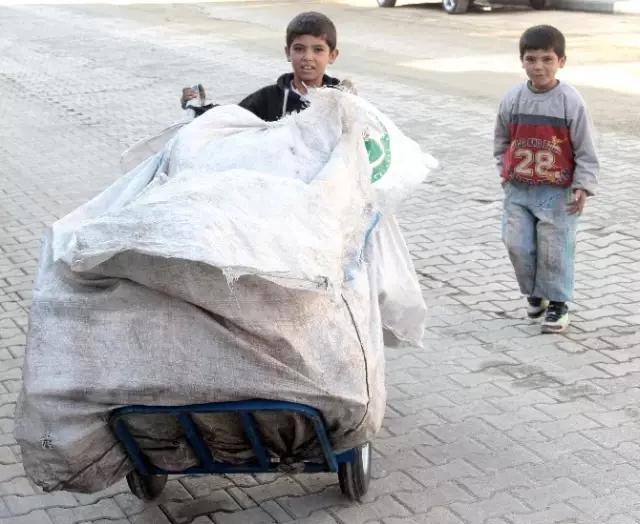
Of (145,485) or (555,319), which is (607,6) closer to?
(555,319)

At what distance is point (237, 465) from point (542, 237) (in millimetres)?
2355

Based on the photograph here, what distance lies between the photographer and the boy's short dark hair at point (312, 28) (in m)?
4.27

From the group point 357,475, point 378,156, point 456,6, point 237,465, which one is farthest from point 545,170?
point 456,6

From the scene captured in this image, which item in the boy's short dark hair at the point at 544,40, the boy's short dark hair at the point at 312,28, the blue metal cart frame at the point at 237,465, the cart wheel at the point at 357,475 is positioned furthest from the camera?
the boy's short dark hair at the point at 544,40

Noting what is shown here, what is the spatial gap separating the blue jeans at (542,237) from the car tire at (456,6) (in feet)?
50.7

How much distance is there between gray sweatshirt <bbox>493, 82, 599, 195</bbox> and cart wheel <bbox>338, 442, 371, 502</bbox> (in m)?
1.87

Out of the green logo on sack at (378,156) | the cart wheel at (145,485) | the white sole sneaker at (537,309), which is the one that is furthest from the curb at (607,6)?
the cart wheel at (145,485)

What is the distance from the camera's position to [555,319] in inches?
207

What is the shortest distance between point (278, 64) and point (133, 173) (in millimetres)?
11080

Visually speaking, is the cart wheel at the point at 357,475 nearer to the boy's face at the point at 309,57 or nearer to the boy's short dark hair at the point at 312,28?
the boy's face at the point at 309,57

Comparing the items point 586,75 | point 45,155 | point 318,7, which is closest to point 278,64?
point 586,75

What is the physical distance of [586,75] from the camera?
12750mm

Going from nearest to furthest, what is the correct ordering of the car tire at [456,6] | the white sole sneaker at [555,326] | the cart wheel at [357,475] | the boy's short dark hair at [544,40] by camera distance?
the cart wheel at [357,475]
the boy's short dark hair at [544,40]
the white sole sneaker at [555,326]
the car tire at [456,6]

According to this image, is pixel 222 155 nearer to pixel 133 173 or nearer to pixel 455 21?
pixel 133 173
